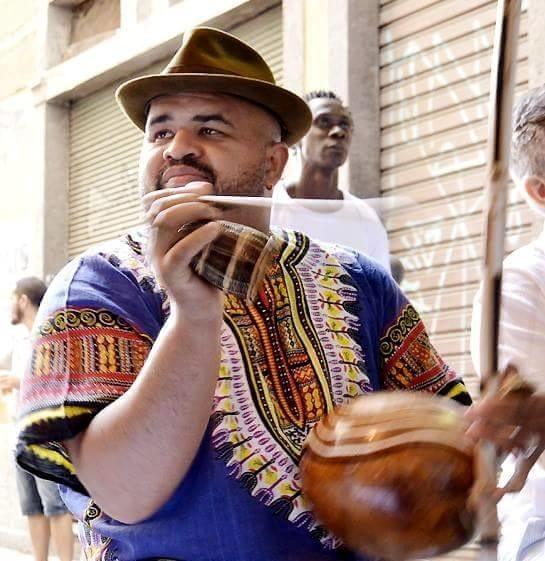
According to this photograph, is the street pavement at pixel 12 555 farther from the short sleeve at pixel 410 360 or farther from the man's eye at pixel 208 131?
the man's eye at pixel 208 131

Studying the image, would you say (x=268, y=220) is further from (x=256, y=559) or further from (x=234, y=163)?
(x=256, y=559)

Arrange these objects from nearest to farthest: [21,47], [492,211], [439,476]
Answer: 1. [492,211]
2. [439,476]
3. [21,47]

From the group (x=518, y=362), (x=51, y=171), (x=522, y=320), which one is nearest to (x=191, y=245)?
(x=518, y=362)

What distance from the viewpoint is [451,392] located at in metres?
1.76

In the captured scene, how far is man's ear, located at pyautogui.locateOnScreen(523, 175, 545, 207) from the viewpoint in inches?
83.5

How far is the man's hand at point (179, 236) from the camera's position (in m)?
1.22

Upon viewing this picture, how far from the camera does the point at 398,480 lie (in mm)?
1070

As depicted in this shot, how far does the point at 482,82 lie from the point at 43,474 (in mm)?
3797

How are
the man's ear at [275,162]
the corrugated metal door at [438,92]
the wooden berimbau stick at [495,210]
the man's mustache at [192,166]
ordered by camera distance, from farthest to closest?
the corrugated metal door at [438,92], the man's ear at [275,162], the man's mustache at [192,166], the wooden berimbau stick at [495,210]

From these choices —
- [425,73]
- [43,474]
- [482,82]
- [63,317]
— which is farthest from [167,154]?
[425,73]

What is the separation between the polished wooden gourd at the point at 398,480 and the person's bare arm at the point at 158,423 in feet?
0.95

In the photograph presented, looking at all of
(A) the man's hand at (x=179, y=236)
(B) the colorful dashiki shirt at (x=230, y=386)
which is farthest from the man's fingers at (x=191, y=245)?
(B) the colorful dashiki shirt at (x=230, y=386)

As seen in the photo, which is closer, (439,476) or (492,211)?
(492,211)

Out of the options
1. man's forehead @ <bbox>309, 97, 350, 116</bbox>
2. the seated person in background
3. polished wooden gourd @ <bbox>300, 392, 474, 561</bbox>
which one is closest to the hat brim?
the seated person in background
